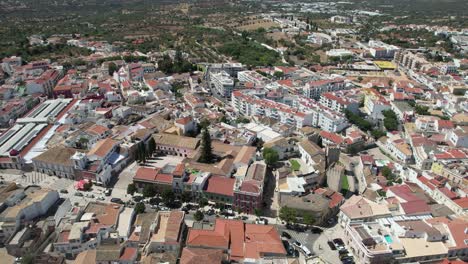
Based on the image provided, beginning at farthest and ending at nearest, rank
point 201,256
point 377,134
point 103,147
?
point 377,134
point 103,147
point 201,256

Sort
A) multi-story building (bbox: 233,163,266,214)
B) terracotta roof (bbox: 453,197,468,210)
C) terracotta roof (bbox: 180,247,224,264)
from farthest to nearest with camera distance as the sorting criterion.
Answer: multi-story building (bbox: 233,163,266,214) < terracotta roof (bbox: 453,197,468,210) < terracotta roof (bbox: 180,247,224,264)

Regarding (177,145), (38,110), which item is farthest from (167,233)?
(38,110)

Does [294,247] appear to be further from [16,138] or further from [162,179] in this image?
[16,138]

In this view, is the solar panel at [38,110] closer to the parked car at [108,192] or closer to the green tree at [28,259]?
the parked car at [108,192]

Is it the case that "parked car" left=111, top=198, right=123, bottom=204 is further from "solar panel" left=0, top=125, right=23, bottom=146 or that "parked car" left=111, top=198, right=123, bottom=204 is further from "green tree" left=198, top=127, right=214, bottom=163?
"solar panel" left=0, top=125, right=23, bottom=146

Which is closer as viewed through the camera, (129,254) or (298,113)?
(129,254)

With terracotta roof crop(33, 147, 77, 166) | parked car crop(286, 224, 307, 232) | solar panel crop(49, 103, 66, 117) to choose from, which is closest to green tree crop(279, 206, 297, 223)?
parked car crop(286, 224, 307, 232)
